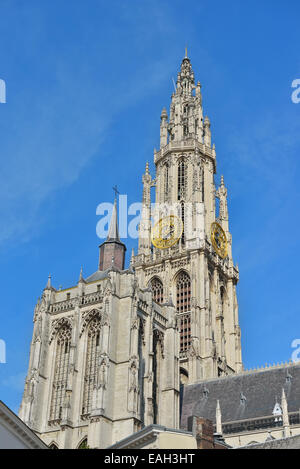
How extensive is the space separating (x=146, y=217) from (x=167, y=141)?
34.9 feet

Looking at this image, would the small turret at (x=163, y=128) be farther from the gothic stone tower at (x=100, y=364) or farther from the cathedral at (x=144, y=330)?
the gothic stone tower at (x=100, y=364)

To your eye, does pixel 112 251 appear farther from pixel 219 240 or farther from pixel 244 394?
pixel 219 240

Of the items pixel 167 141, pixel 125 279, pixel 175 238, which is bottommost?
pixel 125 279

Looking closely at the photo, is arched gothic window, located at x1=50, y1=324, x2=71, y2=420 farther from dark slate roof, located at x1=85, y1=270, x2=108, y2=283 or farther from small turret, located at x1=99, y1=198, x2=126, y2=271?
small turret, located at x1=99, y1=198, x2=126, y2=271

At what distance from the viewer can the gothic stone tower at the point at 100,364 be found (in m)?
41.8

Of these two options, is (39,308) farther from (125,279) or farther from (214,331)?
(214,331)

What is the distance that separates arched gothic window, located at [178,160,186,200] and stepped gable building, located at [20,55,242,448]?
471 millimetres

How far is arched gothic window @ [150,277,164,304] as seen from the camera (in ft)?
207

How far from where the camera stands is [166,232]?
66.2 meters

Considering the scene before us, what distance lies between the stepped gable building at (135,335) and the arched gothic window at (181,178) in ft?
1.55

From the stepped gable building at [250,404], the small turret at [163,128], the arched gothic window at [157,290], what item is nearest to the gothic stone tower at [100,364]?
the stepped gable building at [250,404]

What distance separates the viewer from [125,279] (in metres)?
45.9
